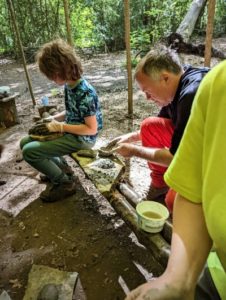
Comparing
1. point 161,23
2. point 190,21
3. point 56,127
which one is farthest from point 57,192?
point 161,23

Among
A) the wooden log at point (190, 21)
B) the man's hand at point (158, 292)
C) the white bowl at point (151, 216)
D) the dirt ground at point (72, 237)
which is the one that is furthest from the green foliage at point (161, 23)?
the man's hand at point (158, 292)

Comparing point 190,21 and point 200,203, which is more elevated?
point 190,21

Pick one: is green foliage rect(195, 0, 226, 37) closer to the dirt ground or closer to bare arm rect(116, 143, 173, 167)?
the dirt ground

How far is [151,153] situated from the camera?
83.0 inches

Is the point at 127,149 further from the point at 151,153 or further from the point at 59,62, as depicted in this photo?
the point at 59,62

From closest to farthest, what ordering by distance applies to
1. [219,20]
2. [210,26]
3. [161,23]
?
1. [210,26]
2. [161,23]
3. [219,20]

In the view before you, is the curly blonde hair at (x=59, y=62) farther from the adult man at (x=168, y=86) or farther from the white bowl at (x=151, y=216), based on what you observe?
the white bowl at (x=151, y=216)

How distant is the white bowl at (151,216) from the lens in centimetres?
174

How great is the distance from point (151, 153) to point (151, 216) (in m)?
0.50

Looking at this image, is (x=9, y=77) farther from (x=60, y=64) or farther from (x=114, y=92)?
(x=60, y=64)

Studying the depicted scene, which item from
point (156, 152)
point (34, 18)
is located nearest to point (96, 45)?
point (34, 18)

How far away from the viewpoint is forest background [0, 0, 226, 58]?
8.84m

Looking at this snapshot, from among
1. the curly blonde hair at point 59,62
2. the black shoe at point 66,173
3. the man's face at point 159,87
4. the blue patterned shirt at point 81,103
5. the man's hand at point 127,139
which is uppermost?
the curly blonde hair at point 59,62

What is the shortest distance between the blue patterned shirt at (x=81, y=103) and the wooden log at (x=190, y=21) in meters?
5.07
